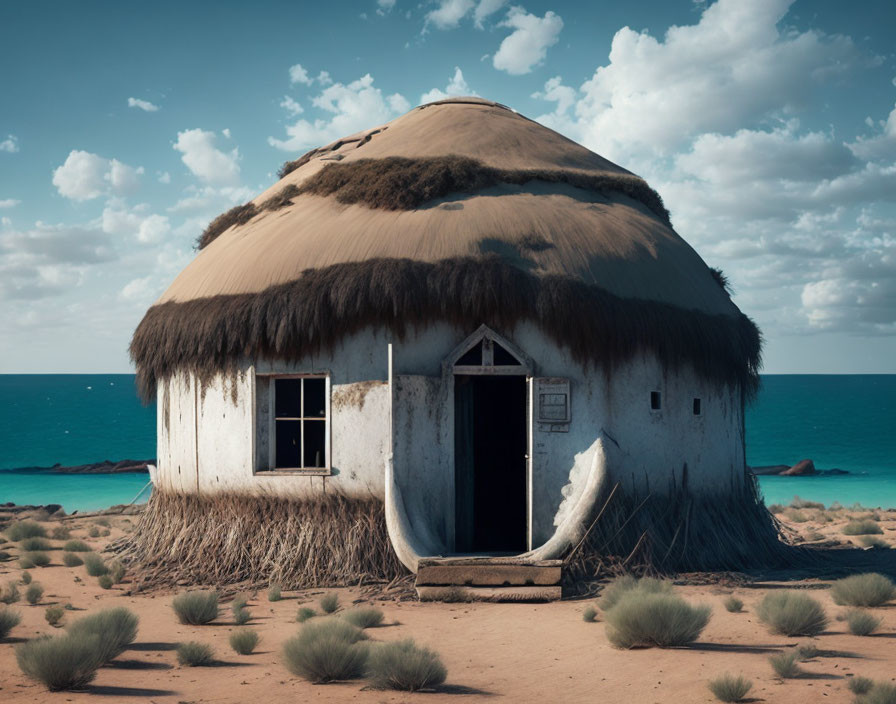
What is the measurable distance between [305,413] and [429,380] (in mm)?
1627

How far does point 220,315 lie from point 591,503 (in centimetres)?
474

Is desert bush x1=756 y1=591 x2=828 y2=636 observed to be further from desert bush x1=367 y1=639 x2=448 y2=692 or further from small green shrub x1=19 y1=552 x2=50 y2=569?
small green shrub x1=19 y1=552 x2=50 y2=569

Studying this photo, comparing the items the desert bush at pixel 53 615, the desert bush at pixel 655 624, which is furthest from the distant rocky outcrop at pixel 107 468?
the desert bush at pixel 655 624

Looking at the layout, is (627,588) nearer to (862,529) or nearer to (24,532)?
(862,529)

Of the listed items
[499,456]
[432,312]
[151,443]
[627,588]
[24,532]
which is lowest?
[151,443]

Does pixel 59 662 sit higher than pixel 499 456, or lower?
lower

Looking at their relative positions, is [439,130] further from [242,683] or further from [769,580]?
[242,683]

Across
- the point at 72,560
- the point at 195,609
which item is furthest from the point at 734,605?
the point at 72,560

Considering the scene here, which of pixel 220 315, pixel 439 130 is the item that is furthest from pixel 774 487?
pixel 220 315

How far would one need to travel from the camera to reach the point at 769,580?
10.7 metres

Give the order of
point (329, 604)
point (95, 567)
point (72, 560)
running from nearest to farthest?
point (329, 604) → point (95, 567) → point (72, 560)

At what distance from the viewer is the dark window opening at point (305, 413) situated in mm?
11102

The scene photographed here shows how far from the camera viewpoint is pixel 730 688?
245 inches

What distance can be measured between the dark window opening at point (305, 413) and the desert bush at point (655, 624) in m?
4.35
